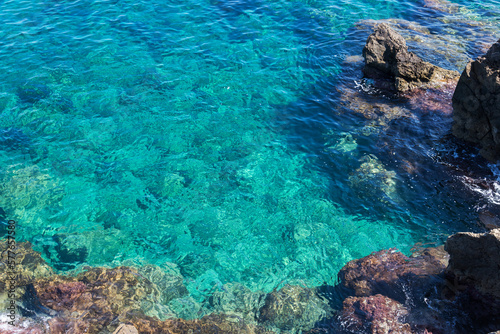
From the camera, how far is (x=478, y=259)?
727 centimetres

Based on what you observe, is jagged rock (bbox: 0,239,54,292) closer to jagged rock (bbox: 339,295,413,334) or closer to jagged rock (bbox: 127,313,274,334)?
jagged rock (bbox: 127,313,274,334)

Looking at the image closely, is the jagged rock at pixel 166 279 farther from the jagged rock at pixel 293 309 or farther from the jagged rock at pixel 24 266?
the jagged rock at pixel 24 266

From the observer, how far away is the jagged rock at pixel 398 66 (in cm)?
1451

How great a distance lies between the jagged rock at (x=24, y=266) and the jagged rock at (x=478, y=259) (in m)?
10.2

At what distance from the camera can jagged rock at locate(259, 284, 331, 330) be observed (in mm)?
8438

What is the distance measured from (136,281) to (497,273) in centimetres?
838

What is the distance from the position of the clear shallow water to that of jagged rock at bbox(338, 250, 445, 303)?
55 centimetres

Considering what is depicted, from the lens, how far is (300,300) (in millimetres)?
8867

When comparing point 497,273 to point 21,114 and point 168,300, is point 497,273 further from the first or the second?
point 21,114

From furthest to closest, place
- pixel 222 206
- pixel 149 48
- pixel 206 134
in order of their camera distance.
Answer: pixel 149 48, pixel 206 134, pixel 222 206

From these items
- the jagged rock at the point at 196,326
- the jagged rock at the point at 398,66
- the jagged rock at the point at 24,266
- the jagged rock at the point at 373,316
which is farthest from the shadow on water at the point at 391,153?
the jagged rock at the point at 24,266

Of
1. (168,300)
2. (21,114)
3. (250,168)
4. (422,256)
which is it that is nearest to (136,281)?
(168,300)

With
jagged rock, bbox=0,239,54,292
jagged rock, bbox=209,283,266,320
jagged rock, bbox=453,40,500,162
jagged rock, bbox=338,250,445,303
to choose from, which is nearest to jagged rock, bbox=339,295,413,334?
jagged rock, bbox=338,250,445,303

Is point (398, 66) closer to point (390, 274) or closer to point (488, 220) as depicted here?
point (488, 220)
